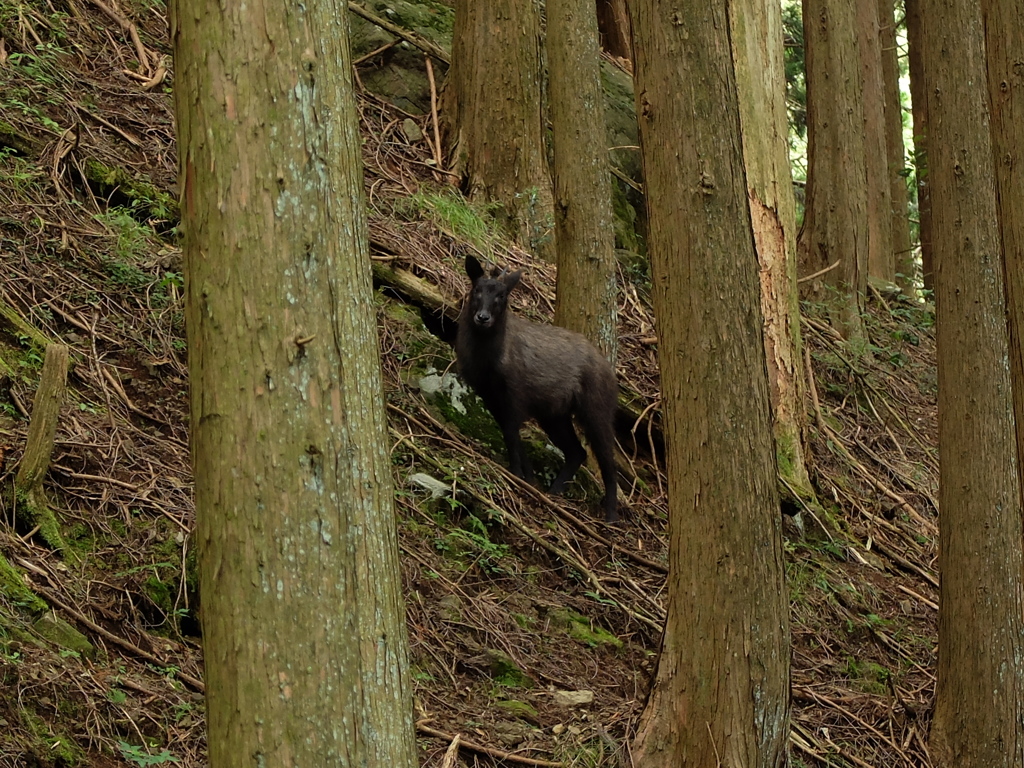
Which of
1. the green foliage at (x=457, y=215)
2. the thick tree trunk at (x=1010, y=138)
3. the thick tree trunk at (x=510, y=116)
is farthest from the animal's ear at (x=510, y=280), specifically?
the thick tree trunk at (x=1010, y=138)

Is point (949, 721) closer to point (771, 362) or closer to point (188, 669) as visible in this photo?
point (771, 362)

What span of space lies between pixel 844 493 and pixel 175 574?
6.71m

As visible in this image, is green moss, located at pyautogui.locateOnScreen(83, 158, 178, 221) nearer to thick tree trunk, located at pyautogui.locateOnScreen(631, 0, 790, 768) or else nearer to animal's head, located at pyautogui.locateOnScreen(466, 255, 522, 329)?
animal's head, located at pyautogui.locateOnScreen(466, 255, 522, 329)

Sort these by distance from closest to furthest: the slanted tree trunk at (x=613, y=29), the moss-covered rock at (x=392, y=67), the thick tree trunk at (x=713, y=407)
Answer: the thick tree trunk at (x=713, y=407)
the moss-covered rock at (x=392, y=67)
the slanted tree trunk at (x=613, y=29)

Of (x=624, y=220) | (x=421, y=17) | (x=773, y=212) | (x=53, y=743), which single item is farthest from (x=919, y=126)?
(x=53, y=743)

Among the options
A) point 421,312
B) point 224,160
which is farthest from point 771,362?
point 224,160

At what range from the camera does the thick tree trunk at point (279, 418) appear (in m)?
2.62

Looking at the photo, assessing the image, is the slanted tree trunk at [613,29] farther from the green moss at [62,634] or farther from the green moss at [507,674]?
the green moss at [62,634]

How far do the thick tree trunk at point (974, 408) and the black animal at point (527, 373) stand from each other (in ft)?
10.2

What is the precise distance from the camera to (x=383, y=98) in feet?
40.3

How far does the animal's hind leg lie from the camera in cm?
934

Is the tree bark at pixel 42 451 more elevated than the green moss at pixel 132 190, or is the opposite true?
the green moss at pixel 132 190

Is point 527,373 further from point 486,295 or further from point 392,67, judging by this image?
point 392,67

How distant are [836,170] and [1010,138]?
824cm
